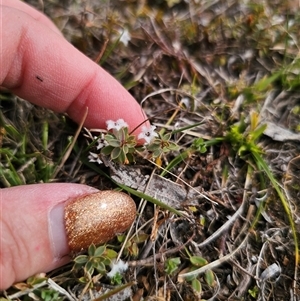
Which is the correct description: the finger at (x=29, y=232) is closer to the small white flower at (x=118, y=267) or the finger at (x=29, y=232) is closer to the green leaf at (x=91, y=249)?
the green leaf at (x=91, y=249)

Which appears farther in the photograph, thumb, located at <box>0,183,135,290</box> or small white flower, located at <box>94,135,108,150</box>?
small white flower, located at <box>94,135,108,150</box>

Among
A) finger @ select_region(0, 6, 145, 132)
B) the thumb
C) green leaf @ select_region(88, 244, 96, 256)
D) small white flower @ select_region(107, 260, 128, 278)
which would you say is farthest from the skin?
small white flower @ select_region(107, 260, 128, 278)

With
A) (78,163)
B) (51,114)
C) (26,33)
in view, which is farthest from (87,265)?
(26,33)

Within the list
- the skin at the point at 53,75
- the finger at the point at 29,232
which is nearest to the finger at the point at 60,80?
the skin at the point at 53,75

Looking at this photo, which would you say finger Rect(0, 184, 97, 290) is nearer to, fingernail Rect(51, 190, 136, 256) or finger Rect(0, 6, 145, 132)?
fingernail Rect(51, 190, 136, 256)

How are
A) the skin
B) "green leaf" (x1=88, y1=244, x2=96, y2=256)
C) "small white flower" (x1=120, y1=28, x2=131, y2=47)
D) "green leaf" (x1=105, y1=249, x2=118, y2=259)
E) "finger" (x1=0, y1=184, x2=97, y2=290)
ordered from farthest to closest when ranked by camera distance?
"small white flower" (x1=120, y1=28, x2=131, y2=47), the skin, "green leaf" (x1=105, y1=249, x2=118, y2=259), "green leaf" (x1=88, y1=244, x2=96, y2=256), "finger" (x1=0, y1=184, x2=97, y2=290)

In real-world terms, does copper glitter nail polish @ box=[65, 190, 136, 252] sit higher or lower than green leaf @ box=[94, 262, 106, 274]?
higher
